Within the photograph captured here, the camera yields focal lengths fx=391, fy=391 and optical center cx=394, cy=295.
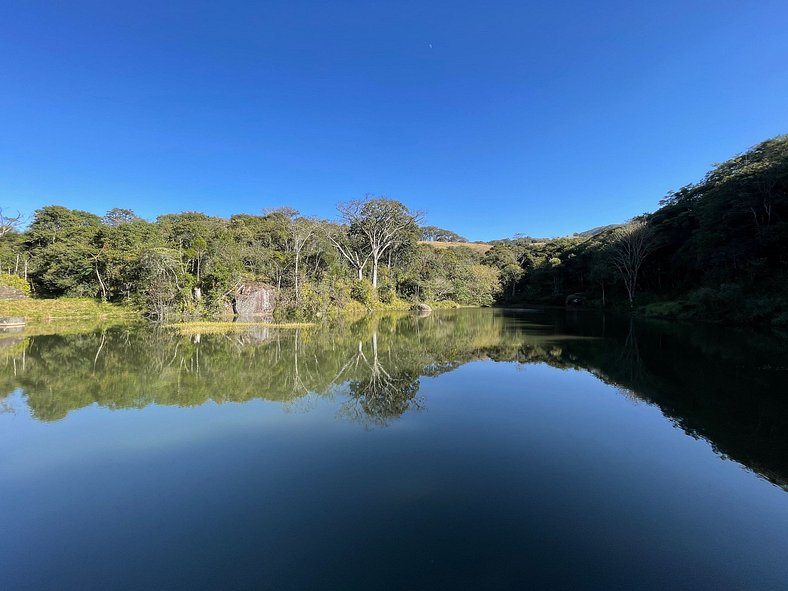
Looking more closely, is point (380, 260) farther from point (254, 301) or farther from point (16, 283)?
point (16, 283)

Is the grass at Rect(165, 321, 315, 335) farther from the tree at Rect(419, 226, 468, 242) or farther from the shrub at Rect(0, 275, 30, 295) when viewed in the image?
the tree at Rect(419, 226, 468, 242)

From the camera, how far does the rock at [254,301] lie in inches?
925

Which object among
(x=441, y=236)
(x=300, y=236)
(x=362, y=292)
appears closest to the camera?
(x=300, y=236)

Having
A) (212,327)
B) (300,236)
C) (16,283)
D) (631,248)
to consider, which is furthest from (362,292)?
(631,248)

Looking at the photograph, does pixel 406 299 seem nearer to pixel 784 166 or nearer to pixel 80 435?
pixel 784 166

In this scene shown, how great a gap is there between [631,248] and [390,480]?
3720cm

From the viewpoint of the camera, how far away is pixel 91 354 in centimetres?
1117

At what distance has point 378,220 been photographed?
34750 mm

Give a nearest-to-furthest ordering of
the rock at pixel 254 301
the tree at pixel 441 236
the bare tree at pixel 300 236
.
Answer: the rock at pixel 254 301 < the bare tree at pixel 300 236 < the tree at pixel 441 236

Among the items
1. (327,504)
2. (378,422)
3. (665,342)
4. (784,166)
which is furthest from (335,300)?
(784,166)

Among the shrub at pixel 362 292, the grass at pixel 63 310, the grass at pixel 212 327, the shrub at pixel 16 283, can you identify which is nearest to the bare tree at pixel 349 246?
the shrub at pixel 362 292

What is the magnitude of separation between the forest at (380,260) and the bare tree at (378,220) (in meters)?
0.11

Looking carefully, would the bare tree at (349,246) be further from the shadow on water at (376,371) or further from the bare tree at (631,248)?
the bare tree at (631,248)

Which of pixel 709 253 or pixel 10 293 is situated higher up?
pixel 709 253
